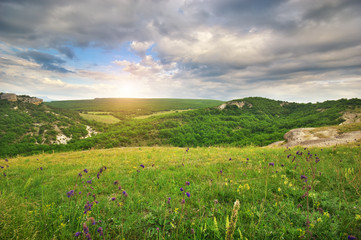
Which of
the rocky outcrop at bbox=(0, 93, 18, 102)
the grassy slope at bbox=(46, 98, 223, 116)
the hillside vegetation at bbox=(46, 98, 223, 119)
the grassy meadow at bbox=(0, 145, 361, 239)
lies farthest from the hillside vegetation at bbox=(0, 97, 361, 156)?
the grassy slope at bbox=(46, 98, 223, 116)

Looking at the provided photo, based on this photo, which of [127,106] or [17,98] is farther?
[127,106]

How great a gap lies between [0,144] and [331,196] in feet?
233

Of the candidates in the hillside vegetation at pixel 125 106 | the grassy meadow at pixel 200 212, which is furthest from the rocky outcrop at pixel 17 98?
the grassy meadow at pixel 200 212

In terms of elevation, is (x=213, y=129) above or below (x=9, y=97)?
below

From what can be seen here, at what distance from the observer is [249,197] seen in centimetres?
388

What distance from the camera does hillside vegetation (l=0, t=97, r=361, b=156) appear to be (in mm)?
45188

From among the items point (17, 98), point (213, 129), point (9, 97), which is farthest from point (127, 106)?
point (213, 129)

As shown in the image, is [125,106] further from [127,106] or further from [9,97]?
[9,97]

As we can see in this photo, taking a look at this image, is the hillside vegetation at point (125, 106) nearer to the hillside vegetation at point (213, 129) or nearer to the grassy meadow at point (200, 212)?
the hillside vegetation at point (213, 129)

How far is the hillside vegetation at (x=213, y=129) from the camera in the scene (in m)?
45.2

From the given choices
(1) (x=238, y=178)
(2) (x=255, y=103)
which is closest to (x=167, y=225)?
(1) (x=238, y=178)

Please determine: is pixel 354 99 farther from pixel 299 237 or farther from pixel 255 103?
pixel 299 237

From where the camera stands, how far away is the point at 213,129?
66375mm

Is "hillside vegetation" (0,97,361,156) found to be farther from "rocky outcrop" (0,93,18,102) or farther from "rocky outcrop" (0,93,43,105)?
"rocky outcrop" (0,93,43,105)
